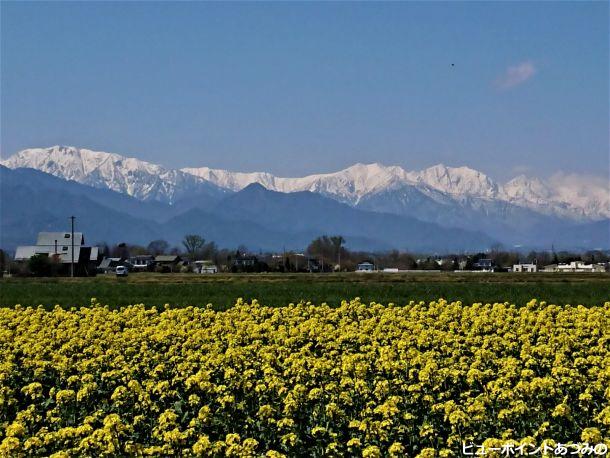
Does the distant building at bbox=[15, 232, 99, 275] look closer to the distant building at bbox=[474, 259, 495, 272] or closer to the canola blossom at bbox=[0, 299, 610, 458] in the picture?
the distant building at bbox=[474, 259, 495, 272]

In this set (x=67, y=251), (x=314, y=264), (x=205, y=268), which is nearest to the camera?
(x=67, y=251)

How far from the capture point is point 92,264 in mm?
136875

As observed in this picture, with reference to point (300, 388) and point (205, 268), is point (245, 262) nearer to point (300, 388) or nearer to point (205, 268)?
point (205, 268)

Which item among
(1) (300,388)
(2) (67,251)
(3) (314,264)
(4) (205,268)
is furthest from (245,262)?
(1) (300,388)

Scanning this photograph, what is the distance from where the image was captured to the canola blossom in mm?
12031

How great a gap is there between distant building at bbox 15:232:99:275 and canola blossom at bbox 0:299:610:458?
99727mm

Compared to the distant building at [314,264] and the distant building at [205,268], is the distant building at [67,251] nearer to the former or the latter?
the distant building at [205,268]

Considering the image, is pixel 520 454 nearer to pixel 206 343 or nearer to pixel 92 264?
pixel 206 343

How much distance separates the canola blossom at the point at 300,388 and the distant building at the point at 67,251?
99727 millimetres

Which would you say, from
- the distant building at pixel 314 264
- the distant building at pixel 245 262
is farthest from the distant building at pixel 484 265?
the distant building at pixel 245 262

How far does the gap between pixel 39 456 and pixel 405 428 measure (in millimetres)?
4670

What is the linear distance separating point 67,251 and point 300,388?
12236cm

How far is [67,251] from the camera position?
431 feet

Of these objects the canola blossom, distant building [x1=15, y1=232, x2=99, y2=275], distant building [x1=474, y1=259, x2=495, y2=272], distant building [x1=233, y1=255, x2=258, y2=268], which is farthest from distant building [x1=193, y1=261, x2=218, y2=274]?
the canola blossom
